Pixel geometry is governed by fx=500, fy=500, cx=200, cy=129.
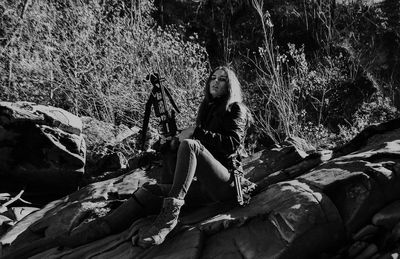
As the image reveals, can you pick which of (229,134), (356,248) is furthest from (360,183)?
(229,134)

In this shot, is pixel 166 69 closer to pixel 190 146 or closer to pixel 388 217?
pixel 190 146

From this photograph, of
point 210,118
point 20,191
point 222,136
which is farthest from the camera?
point 20,191

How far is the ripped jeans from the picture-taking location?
13.2 ft

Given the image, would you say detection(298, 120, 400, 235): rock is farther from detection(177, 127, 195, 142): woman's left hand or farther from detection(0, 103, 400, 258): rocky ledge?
detection(177, 127, 195, 142): woman's left hand

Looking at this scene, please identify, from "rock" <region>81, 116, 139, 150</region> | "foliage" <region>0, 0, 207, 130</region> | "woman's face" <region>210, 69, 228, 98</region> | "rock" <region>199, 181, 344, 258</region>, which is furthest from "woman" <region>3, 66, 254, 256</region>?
"foliage" <region>0, 0, 207, 130</region>

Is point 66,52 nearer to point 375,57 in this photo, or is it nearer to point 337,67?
point 337,67

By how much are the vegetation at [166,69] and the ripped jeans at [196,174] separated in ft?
12.5

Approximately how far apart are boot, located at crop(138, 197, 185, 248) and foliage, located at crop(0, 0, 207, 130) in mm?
5022

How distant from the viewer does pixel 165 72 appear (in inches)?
374

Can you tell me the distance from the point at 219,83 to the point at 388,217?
1875 mm

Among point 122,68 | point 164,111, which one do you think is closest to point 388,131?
point 164,111

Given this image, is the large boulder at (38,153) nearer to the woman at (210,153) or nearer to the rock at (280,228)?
the woman at (210,153)

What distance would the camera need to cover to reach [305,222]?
3.77 metres

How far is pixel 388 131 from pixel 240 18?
7784 millimetres
